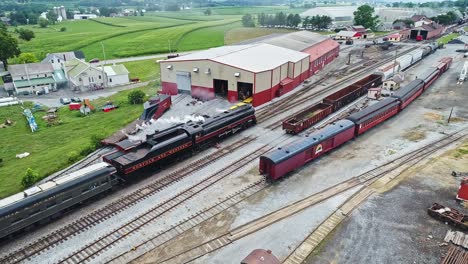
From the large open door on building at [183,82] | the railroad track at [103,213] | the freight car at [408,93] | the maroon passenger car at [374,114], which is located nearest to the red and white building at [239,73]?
the large open door on building at [183,82]

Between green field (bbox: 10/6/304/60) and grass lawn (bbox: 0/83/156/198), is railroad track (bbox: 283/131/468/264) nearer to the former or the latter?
grass lawn (bbox: 0/83/156/198)

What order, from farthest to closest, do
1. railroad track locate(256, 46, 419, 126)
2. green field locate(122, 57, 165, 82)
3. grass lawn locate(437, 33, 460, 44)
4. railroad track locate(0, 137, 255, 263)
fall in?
1. grass lawn locate(437, 33, 460, 44)
2. green field locate(122, 57, 165, 82)
3. railroad track locate(256, 46, 419, 126)
4. railroad track locate(0, 137, 255, 263)

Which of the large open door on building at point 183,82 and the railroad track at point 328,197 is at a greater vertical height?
the large open door on building at point 183,82

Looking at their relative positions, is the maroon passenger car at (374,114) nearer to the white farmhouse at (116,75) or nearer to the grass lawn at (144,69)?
the grass lawn at (144,69)

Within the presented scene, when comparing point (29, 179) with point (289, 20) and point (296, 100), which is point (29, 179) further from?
point (289, 20)

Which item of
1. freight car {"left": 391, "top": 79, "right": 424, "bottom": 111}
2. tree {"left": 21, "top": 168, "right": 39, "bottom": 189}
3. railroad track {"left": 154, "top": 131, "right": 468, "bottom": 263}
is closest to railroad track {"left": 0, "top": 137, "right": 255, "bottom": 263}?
railroad track {"left": 154, "top": 131, "right": 468, "bottom": 263}

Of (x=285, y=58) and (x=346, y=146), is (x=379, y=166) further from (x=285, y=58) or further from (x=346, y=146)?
(x=285, y=58)
